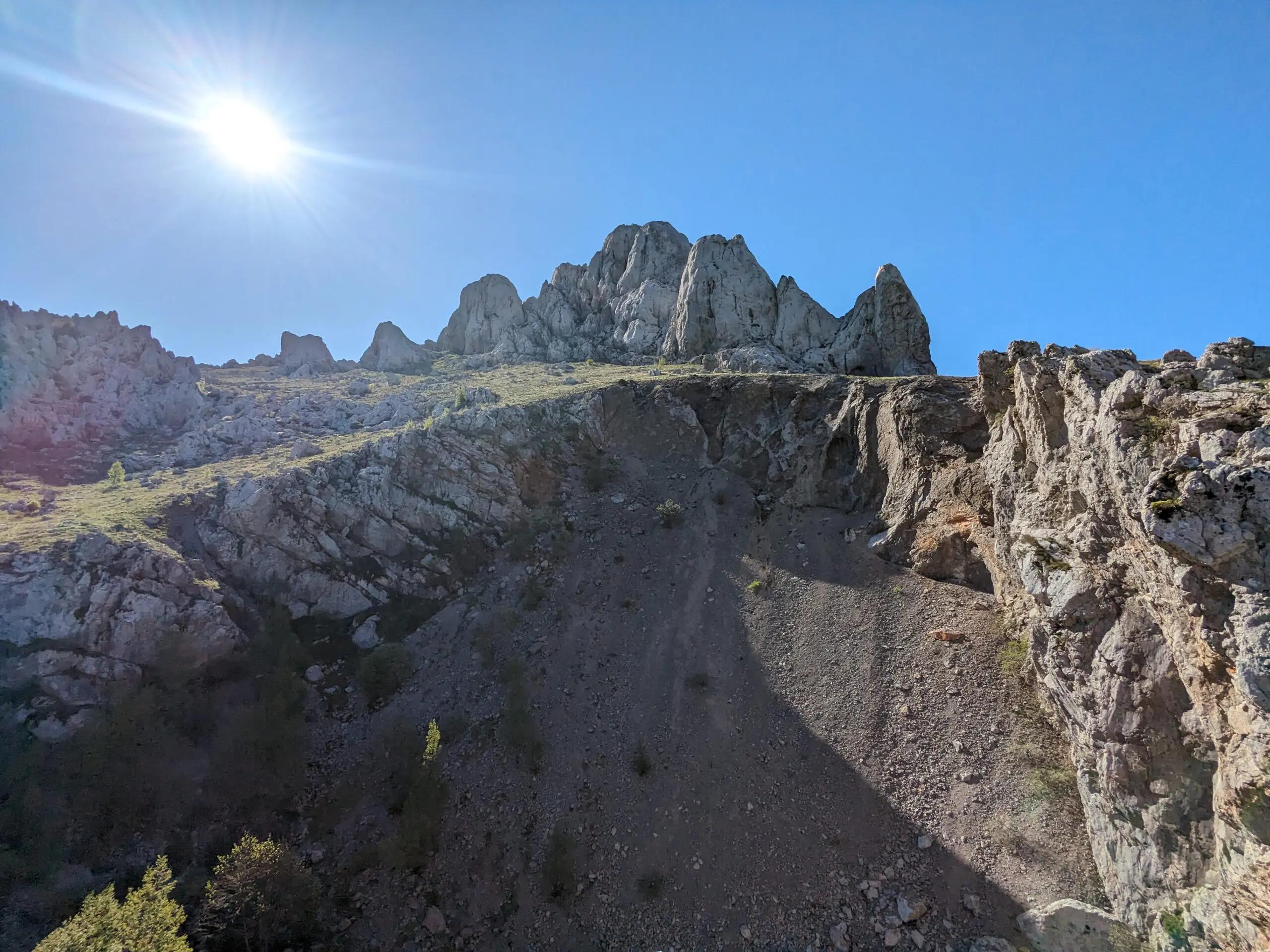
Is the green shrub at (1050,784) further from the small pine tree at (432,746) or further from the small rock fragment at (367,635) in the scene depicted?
the small rock fragment at (367,635)

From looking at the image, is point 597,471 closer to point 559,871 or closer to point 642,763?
point 642,763

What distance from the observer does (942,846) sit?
53.2ft

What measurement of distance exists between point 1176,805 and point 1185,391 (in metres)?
10.1

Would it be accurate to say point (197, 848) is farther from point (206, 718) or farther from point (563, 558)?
point (563, 558)

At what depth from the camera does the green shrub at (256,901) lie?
53.7 ft

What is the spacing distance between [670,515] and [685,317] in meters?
36.2

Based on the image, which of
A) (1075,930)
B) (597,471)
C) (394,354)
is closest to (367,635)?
(597,471)

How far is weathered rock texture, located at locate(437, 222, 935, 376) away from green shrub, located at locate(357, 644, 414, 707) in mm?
39166

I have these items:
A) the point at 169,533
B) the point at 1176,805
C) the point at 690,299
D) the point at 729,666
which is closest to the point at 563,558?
the point at 729,666

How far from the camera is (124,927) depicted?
13.5 m

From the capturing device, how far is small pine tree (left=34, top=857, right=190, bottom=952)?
12961mm

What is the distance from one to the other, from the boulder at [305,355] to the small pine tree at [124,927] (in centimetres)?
7528

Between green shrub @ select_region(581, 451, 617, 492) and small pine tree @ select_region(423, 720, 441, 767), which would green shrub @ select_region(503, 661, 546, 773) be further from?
green shrub @ select_region(581, 451, 617, 492)

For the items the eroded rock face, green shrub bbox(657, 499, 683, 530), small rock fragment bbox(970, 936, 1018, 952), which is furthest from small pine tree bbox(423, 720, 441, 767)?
small rock fragment bbox(970, 936, 1018, 952)
